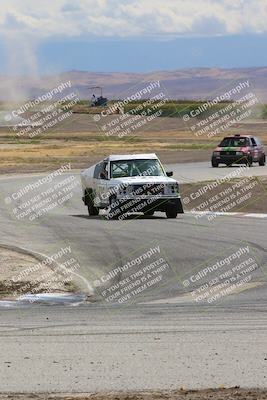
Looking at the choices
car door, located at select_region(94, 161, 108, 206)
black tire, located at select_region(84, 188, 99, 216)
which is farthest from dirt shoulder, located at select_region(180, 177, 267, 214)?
car door, located at select_region(94, 161, 108, 206)

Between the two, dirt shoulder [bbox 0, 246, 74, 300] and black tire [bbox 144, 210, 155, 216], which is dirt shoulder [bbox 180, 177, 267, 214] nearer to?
black tire [bbox 144, 210, 155, 216]

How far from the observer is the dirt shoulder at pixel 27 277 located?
16688 millimetres

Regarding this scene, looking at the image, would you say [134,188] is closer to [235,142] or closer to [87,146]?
[235,142]

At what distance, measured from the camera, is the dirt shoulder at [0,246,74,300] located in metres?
16.7

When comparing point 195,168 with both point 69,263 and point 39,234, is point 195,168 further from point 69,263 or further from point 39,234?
point 69,263

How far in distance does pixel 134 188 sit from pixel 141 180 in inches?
14.4

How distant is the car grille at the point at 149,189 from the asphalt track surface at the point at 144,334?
17.5ft

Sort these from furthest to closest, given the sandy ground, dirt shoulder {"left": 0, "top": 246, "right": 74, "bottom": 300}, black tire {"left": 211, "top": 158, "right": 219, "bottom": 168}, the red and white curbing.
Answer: the sandy ground → black tire {"left": 211, "top": 158, "right": 219, "bottom": 168} → the red and white curbing → dirt shoulder {"left": 0, "top": 246, "right": 74, "bottom": 300}

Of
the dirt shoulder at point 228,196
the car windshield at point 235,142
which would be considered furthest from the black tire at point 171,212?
the car windshield at point 235,142

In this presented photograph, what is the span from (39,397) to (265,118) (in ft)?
464

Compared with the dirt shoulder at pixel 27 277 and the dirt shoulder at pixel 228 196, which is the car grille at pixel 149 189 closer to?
the dirt shoulder at pixel 228 196

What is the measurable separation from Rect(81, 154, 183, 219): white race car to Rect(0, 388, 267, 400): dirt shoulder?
1924cm

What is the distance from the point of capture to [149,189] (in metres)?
28.2

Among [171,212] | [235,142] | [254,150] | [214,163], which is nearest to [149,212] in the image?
[171,212]
